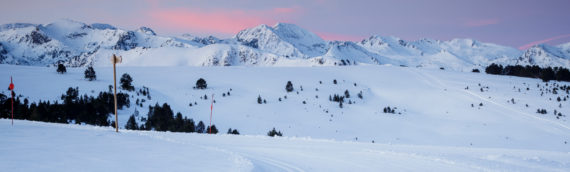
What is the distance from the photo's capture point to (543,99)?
5681cm

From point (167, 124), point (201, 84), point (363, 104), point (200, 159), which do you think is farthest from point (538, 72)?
point (200, 159)

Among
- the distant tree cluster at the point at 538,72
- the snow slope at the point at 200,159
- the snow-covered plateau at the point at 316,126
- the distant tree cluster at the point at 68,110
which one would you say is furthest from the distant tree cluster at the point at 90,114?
the distant tree cluster at the point at 538,72

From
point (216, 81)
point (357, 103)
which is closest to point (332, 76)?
point (357, 103)

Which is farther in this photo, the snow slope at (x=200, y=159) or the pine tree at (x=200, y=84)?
the pine tree at (x=200, y=84)

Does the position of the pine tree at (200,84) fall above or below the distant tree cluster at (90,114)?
above

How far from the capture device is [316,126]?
146 feet

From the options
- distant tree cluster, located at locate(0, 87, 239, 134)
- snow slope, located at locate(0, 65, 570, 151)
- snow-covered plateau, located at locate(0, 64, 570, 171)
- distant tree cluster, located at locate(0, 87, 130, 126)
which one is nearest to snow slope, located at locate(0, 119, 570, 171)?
snow-covered plateau, located at locate(0, 64, 570, 171)

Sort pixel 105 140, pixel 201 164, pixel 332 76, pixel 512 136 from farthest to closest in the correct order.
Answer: pixel 332 76 < pixel 512 136 < pixel 105 140 < pixel 201 164

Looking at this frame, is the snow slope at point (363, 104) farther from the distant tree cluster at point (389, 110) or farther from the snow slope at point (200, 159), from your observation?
the snow slope at point (200, 159)

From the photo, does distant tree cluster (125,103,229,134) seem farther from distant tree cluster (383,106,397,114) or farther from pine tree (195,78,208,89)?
distant tree cluster (383,106,397,114)

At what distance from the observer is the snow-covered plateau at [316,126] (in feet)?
28.6

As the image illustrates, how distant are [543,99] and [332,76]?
4257 cm

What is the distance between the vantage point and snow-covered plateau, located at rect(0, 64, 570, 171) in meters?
8.71

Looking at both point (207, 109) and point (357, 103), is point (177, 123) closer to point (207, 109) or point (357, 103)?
point (207, 109)
